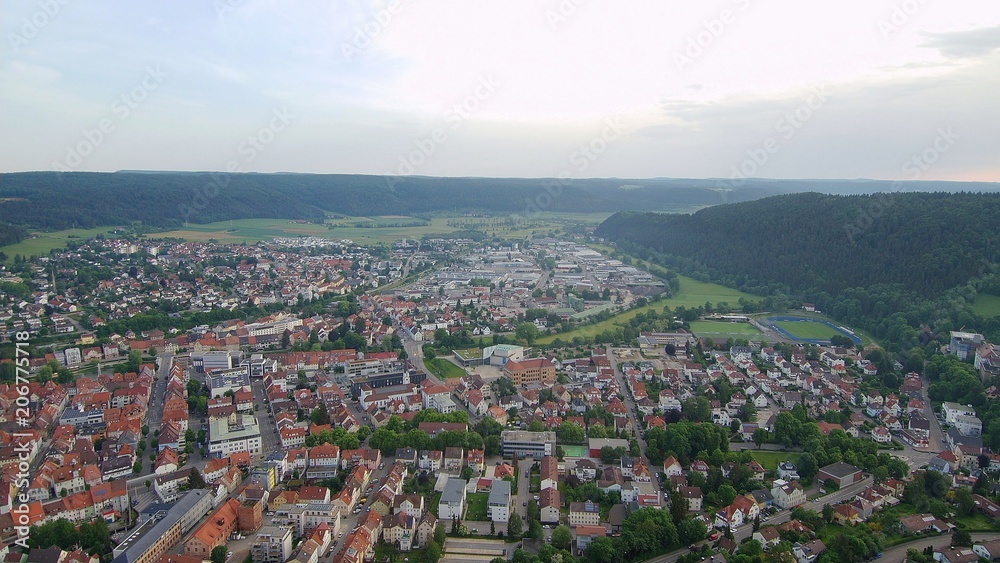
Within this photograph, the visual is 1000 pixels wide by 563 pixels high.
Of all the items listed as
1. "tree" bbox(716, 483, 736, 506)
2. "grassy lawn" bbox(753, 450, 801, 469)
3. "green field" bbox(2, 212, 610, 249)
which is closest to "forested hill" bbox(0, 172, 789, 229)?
"green field" bbox(2, 212, 610, 249)

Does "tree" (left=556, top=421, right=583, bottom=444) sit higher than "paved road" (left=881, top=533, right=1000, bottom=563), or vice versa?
"tree" (left=556, top=421, right=583, bottom=444)

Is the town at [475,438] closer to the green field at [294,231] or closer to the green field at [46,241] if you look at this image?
the green field at [46,241]

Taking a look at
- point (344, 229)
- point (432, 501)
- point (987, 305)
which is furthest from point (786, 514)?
point (344, 229)

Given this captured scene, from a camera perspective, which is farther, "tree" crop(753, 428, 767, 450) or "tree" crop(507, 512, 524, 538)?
"tree" crop(753, 428, 767, 450)

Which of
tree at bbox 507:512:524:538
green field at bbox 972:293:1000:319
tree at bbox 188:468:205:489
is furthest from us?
green field at bbox 972:293:1000:319

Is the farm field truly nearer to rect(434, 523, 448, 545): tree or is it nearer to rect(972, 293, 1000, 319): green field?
rect(972, 293, 1000, 319): green field

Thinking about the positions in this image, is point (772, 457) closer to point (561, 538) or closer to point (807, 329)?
point (561, 538)

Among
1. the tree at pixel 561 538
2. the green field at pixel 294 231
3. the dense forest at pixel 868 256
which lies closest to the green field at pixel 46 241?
the green field at pixel 294 231

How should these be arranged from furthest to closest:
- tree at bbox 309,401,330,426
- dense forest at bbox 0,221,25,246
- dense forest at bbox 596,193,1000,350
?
dense forest at bbox 0,221,25,246 < dense forest at bbox 596,193,1000,350 < tree at bbox 309,401,330,426
